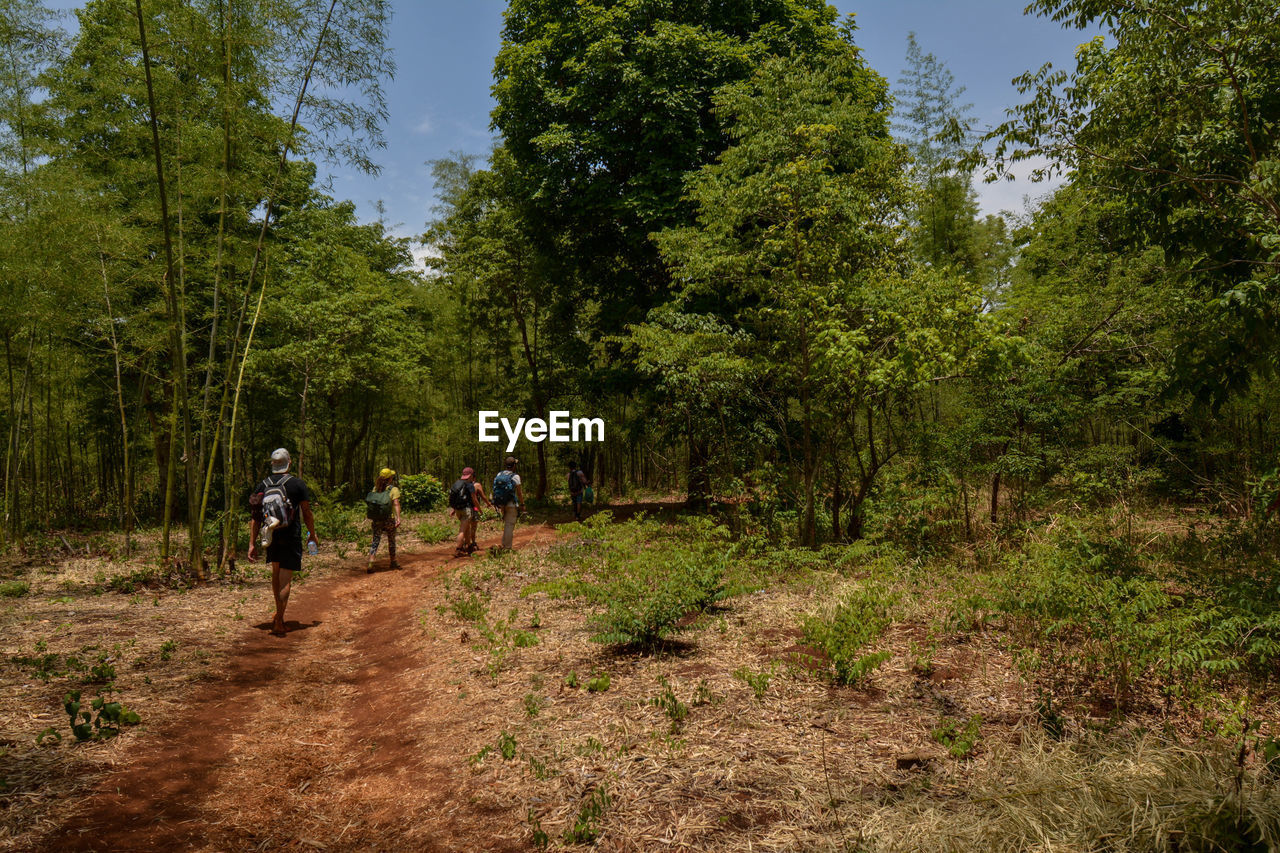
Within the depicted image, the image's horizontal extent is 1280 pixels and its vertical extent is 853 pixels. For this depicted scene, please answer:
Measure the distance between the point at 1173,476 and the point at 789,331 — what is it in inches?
298

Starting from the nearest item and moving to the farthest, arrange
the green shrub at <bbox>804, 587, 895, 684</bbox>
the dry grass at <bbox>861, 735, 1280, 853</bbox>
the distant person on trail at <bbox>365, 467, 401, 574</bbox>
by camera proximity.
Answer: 1. the dry grass at <bbox>861, 735, 1280, 853</bbox>
2. the green shrub at <bbox>804, 587, 895, 684</bbox>
3. the distant person on trail at <bbox>365, 467, 401, 574</bbox>

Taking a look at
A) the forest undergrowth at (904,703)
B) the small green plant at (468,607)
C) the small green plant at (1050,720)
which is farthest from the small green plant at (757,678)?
the small green plant at (468,607)

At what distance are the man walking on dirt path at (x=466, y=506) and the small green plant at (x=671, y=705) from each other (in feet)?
21.6

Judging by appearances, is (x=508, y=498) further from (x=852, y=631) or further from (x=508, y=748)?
(x=508, y=748)

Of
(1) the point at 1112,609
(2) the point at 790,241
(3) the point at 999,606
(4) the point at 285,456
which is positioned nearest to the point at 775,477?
(2) the point at 790,241

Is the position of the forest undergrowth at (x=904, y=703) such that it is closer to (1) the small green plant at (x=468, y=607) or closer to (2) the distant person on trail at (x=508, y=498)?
(1) the small green plant at (x=468, y=607)

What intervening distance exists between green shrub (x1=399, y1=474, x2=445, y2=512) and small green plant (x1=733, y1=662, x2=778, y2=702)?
14449mm

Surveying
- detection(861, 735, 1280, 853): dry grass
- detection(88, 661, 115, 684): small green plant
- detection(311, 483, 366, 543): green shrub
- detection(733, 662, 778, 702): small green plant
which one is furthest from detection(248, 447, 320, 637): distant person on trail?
detection(311, 483, 366, 543): green shrub

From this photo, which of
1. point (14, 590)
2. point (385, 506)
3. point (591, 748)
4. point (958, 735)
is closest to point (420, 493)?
point (385, 506)

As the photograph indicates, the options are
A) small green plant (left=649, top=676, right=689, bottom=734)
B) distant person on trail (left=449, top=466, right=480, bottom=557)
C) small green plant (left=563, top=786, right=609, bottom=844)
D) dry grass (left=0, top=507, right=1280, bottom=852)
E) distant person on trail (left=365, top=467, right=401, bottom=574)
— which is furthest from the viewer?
distant person on trail (left=449, top=466, right=480, bottom=557)

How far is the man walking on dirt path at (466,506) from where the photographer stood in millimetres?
10258

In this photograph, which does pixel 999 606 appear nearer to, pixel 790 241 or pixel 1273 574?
pixel 1273 574

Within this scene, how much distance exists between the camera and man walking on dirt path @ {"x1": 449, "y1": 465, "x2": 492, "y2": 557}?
10258 mm

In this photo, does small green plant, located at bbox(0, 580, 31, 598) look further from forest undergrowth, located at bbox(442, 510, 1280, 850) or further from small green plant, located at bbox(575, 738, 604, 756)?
small green plant, located at bbox(575, 738, 604, 756)
